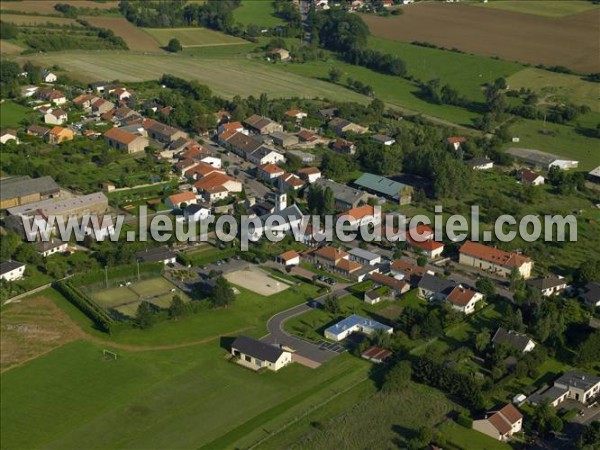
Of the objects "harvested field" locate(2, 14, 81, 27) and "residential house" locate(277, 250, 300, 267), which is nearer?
"residential house" locate(277, 250, 300, 267)

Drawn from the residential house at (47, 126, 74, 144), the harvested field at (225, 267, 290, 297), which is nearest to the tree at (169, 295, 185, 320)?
the harvested field at (225, 267, 290, 297)

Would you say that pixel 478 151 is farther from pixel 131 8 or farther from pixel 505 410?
pixel 131 8

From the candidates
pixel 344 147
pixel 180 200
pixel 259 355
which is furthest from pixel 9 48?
pixel 259 355

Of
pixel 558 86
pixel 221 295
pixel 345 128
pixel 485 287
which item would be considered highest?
pixel 558 86

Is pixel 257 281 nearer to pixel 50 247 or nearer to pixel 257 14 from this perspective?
pixel 50 247

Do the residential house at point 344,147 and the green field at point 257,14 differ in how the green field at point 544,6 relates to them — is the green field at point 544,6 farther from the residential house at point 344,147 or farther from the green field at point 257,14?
the residential house at point 344,147

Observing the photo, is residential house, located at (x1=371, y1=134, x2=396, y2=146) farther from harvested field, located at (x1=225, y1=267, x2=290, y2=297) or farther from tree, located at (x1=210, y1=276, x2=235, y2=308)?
tree, located at (x1=210, y1=276, x2=235, y2=308)

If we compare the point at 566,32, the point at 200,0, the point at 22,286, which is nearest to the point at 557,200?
the point at 22,286

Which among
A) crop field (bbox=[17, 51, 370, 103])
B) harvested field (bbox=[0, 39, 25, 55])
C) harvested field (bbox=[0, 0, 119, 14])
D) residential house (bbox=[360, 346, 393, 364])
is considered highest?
harvested field (bbox=[0, 0, 119, 14])
